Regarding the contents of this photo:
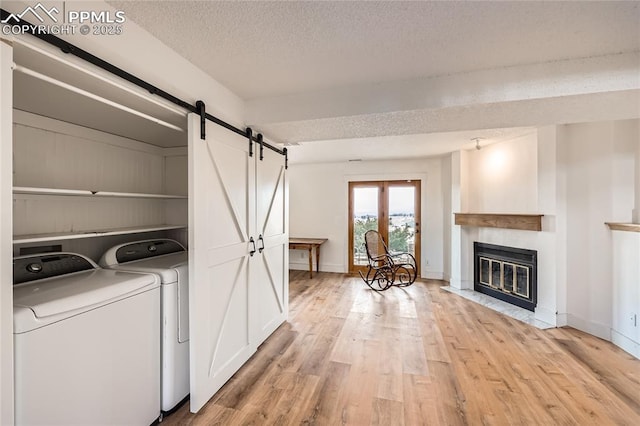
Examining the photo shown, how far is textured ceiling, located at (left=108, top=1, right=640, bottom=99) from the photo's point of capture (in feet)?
4.38

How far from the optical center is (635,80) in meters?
1.70

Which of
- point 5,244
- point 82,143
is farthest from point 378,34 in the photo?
point 82,143

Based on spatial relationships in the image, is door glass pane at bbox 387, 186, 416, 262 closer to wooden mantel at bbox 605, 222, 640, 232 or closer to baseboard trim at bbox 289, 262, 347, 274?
baseboard trim at bbox 289, 262, 347, 274

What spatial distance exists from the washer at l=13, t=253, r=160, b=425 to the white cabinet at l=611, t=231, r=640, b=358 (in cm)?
404

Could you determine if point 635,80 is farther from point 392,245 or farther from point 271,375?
point 392,245

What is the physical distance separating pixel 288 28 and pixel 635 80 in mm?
2163

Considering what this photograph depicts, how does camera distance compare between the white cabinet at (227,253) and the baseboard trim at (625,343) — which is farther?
the baseboard trim at (625,343)

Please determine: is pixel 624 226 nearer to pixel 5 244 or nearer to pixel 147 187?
pixel 5 244

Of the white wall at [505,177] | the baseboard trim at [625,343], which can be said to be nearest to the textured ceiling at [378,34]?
the white wall at [505,177]

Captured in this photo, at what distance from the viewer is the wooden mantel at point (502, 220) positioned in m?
3.40

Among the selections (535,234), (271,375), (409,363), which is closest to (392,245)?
(535,234)

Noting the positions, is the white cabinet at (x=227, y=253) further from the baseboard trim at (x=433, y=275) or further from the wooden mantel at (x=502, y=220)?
the baseboard trim at (x=433, y=275)

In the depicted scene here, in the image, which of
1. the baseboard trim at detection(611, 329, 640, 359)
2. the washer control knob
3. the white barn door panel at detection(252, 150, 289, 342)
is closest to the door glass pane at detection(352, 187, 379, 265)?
the white barn door panel at detection(252, 150, 289, 342)

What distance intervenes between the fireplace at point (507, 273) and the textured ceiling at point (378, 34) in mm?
2763
